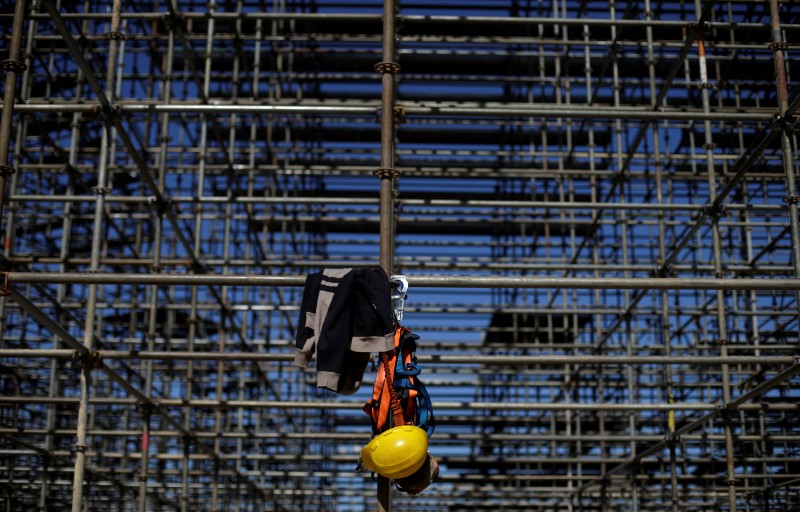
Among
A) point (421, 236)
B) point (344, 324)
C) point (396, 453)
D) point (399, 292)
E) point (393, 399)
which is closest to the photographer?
point (396, 453)

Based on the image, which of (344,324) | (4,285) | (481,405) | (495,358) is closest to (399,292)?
(344,324)

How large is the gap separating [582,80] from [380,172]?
10.4 metres

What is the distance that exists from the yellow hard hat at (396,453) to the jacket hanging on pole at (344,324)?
40 cm

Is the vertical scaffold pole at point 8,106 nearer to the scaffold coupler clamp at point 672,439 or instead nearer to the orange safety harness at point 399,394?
the orange safety harness at point 399,394

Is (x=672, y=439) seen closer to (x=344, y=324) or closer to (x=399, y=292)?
(x=399, y=292)

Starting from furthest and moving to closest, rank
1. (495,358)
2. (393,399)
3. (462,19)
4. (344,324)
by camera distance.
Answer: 1. (462,19)
2. (495,358)
3. (344,324)
4. (393,399)

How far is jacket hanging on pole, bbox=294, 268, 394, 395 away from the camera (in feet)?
18.7

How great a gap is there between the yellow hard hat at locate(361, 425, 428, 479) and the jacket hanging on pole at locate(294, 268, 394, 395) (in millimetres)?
401

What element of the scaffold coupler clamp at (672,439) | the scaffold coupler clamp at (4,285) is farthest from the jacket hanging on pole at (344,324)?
the scaffold coupler clamp at (672,439)

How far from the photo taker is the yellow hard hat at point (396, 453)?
548cm

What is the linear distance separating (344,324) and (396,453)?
78cm

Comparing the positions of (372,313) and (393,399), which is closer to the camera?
(393,399)

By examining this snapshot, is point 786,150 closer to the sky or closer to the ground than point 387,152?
closer to the sky

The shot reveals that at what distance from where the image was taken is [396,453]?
18.0 feet
